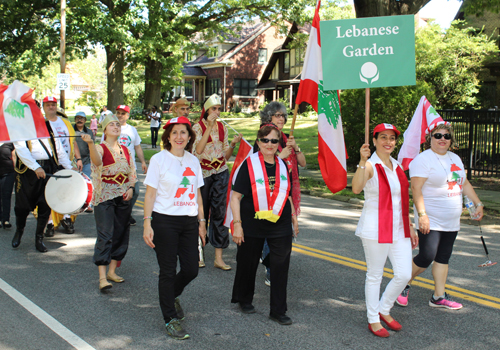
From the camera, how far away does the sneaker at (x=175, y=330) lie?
4.30 meters

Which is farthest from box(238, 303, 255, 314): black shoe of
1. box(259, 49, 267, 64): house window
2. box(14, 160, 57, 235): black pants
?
box(259, 49, 267, 64): house window

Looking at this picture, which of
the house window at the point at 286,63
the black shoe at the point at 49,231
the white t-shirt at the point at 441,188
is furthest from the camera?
the house window at the point at 286,63

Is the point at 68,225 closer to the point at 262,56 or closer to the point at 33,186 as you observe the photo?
the point at 33,186

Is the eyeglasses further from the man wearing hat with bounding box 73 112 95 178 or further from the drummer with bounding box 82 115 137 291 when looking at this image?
the man wearing hat with bounding box 73 112 95 178

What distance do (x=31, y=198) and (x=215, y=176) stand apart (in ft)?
9.53

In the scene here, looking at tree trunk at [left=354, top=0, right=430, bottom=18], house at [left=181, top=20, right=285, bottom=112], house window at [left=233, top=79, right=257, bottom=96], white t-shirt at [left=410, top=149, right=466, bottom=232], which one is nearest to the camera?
white t-shirt at [left=410, top=149, right=466, bottom=232]

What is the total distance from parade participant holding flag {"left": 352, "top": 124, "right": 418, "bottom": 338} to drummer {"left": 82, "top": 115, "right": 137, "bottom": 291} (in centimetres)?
272

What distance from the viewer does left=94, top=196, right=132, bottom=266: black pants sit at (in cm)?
554

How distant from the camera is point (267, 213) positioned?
178 inches

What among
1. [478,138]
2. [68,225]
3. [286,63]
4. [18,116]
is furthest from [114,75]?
[18,116]

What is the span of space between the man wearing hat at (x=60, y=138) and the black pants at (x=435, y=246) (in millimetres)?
5368

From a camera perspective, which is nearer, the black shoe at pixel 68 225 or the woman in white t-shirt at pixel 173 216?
the woman in white t-shirt at pixel 173 216

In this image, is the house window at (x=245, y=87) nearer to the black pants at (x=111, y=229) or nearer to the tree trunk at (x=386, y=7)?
the tree trunk at (x=386, y=7)

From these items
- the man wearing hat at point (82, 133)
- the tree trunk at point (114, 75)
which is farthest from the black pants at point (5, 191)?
the tree trunk at point (114, 75)
